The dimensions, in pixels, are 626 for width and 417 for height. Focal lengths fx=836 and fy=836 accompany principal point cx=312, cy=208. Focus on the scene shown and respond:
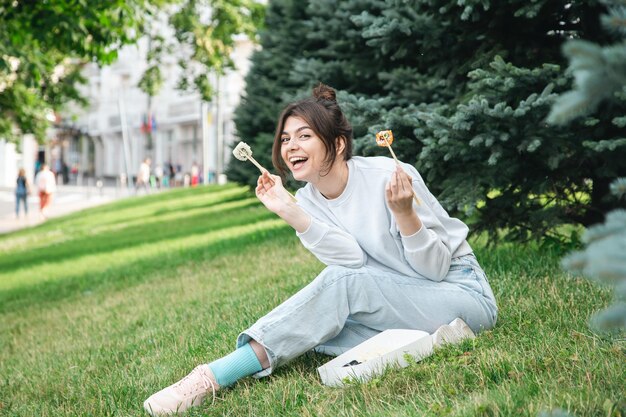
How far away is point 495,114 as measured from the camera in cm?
475

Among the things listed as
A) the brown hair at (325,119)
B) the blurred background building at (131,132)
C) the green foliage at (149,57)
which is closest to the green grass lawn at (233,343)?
the brown hair at (325,119)

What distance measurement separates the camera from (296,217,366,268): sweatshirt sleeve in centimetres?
332

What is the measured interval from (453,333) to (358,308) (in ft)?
1.34

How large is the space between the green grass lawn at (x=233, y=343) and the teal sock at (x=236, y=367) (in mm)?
58

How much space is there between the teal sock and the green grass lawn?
6 cm

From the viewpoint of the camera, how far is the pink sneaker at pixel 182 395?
325 centimetres

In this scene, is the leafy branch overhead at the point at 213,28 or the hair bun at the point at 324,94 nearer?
the hair bun at the point at 324,94

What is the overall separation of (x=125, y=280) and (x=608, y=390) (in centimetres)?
Result: 765

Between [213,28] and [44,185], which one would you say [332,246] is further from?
[44,185]

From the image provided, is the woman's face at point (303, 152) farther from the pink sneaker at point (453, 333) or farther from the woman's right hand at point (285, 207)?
the pink sneaker at point (453, 333)

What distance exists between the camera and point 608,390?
2.62 metres

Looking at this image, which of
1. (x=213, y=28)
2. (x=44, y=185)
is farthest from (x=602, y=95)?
(x=44, y=185)

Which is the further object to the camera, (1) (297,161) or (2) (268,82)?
(2) (268,82)

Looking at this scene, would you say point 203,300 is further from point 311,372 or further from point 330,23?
point 311,372
